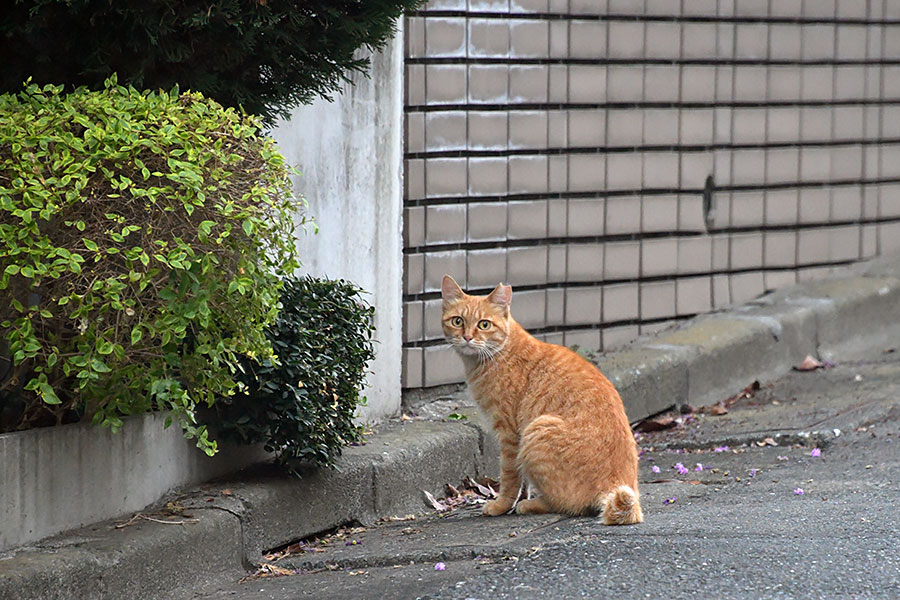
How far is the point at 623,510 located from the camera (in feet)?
16.5

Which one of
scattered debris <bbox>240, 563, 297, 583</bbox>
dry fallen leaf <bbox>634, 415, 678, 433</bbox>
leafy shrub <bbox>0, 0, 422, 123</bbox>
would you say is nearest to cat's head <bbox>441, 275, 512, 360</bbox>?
leafy shrub <bbox>0, 0, 422, 123</bbox>

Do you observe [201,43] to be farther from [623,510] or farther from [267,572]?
[623,510]

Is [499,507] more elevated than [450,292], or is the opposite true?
[450,292]

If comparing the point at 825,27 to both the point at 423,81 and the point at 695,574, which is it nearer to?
the point at 423,81

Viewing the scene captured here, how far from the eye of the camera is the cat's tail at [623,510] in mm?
5035

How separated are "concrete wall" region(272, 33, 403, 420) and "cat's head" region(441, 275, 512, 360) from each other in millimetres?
701

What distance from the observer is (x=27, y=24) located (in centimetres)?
452

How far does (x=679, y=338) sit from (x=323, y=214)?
10.4 feet

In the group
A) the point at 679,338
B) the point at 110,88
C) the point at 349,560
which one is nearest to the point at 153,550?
the point at 349,560

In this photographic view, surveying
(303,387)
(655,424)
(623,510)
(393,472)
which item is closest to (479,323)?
(393,472)

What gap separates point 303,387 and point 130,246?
46.3 inches

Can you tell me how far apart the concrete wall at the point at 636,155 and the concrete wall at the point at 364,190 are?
0.19m

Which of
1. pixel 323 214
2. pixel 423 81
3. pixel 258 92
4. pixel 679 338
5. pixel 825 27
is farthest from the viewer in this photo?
pixel 825 27

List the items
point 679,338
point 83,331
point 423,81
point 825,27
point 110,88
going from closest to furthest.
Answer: point 83,331, point 110,88, point 423,81, point 679,338, point 825,27
